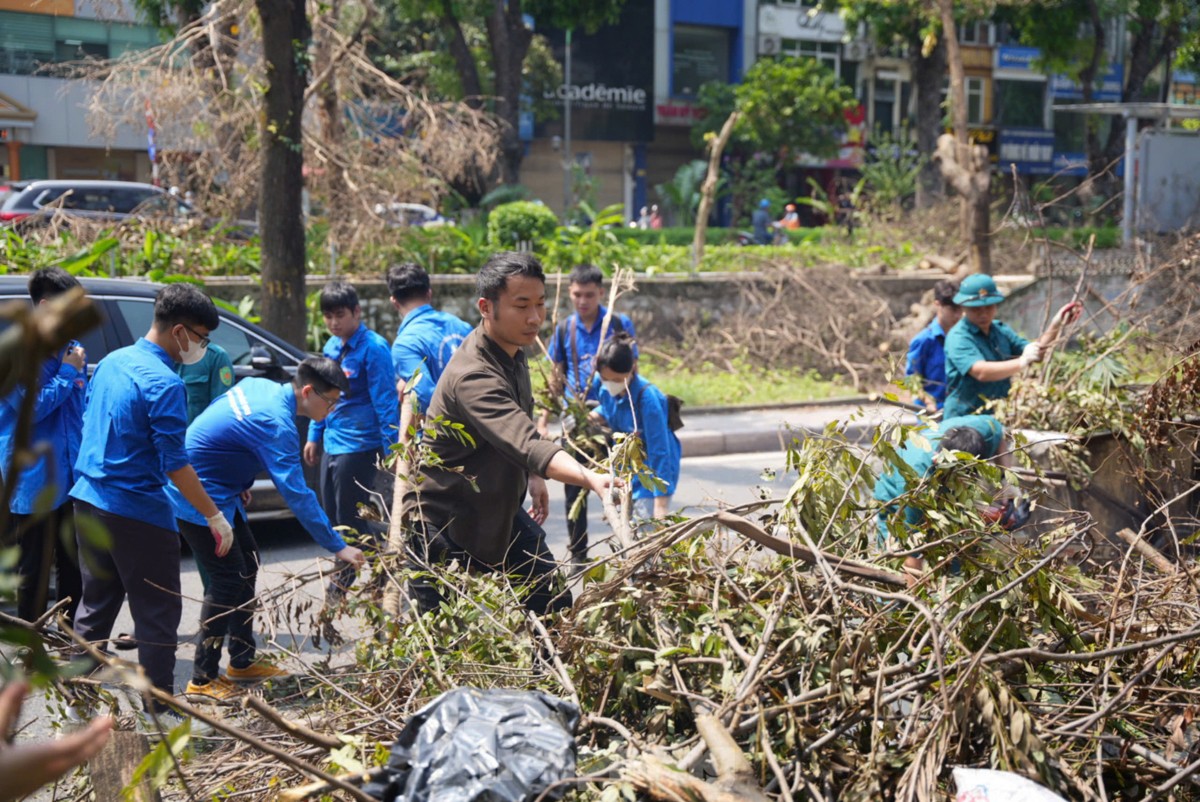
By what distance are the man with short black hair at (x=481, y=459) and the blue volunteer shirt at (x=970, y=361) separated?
9.51 ft

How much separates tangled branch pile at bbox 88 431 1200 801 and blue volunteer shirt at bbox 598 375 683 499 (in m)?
1.98

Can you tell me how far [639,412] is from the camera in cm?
584

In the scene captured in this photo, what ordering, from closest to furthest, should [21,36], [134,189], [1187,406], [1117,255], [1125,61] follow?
1. [1187,406]
2. [1117,255]
3. [134,189]
4. [21,36]
5. [1125,61]

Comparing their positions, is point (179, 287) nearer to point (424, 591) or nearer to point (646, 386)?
point (424, 591)

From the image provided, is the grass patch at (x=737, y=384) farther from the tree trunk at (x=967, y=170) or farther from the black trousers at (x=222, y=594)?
the black trousers at (x=222, y=594)

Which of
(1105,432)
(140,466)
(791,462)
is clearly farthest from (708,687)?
(1105,432)

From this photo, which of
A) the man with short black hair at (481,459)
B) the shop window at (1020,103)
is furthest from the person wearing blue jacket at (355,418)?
the shop window at (1020,103)

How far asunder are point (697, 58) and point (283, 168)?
30.7 metres

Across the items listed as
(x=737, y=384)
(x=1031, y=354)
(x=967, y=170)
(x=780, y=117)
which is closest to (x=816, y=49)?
(x=780, y=117)

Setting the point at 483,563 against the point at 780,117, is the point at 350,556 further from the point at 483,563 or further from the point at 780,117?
the point at 780,117

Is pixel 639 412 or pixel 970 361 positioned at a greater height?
pixel 970 361

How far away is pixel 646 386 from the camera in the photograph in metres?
5.98

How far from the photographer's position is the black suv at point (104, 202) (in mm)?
13070

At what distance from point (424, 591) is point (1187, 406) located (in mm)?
3555
